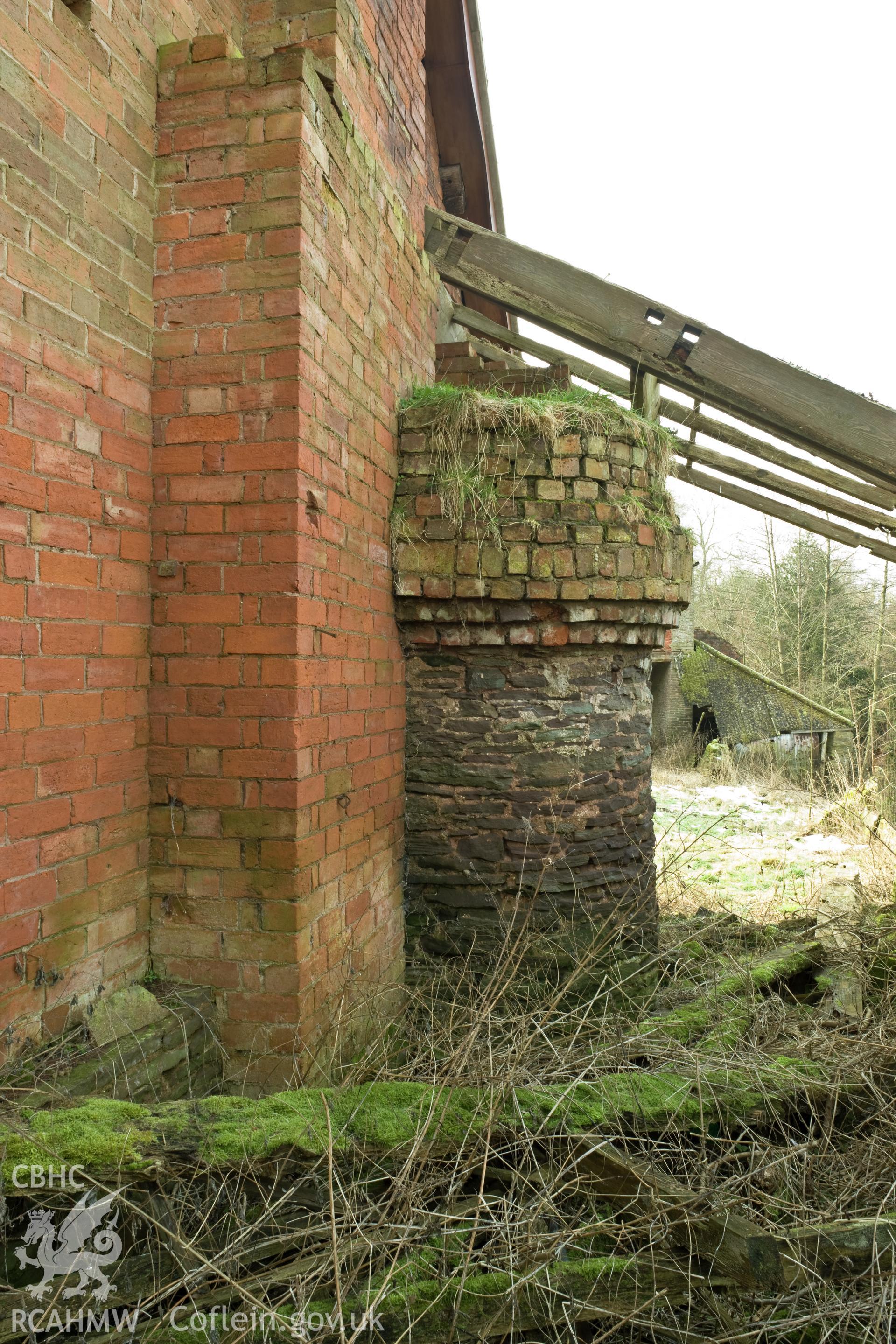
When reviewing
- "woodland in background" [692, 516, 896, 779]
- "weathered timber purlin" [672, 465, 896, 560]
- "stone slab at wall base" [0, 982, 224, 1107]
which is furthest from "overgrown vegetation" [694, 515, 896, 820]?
"stone slab at wall base" [0, 982, 224, 1107]

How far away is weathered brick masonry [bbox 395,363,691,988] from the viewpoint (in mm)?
3805

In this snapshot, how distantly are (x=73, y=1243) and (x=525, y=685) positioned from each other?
2898 millimetres

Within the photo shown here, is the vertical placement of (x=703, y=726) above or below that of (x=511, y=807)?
below

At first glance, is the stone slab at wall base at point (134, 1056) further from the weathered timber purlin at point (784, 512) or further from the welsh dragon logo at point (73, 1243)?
the weathered timber purlin at point (784, 512)

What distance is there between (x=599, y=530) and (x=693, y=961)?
2.35 m

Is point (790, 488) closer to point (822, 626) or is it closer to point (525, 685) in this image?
point (525, 685)

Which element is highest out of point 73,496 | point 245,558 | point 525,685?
point 73,496

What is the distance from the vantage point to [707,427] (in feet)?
17.6

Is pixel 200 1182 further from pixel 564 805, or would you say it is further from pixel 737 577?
pixel 737 577

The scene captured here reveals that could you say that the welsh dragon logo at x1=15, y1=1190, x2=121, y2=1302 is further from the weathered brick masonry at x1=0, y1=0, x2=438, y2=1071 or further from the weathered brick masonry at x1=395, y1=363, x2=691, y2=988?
the weathered brick masonry at x1=395, y1=363, x2=691, y2=988

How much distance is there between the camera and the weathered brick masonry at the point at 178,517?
2.18 m

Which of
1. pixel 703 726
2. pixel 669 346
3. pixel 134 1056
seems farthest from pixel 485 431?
pixel 703 726

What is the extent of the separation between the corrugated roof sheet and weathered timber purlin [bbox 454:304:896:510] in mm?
7913

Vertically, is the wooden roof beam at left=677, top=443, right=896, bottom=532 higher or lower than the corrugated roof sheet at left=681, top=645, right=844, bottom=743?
higher
